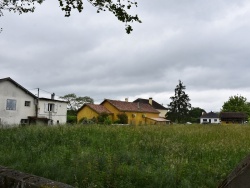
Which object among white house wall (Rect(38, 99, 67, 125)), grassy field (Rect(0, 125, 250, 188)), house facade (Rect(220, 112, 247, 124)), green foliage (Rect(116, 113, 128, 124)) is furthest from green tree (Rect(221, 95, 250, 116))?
grassy field (Rect(0, 125, 250, 188))

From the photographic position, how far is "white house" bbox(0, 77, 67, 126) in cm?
4475

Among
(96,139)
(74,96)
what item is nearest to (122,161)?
(96,139)

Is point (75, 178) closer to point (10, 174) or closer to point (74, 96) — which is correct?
point (10, 174)

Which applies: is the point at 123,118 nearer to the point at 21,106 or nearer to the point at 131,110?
the point at 131,110

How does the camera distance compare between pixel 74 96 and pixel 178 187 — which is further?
pixel 74 96

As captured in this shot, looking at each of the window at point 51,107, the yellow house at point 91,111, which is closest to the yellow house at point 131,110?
the yellow house at point 91,111

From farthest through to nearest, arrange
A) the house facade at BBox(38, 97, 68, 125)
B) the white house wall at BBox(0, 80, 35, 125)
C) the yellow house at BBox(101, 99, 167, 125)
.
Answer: the yellow house at BBox(101, 99, 167, 125), the house facade at BBox(38, 97, 68, 125), the white house wall at BBox(0, 80, 35, 125)

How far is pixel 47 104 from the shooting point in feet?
173

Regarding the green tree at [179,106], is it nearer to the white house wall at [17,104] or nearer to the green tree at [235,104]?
the green tree at [235,104]

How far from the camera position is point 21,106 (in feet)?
156

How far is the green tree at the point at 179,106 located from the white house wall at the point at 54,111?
38614mm

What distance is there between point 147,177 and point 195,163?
1806mm

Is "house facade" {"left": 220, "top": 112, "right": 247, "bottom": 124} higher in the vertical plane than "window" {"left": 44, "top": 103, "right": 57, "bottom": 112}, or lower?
lower

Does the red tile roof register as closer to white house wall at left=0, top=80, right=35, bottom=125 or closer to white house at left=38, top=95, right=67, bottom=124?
white house at left=38, top=95, right=67, bottom=124
